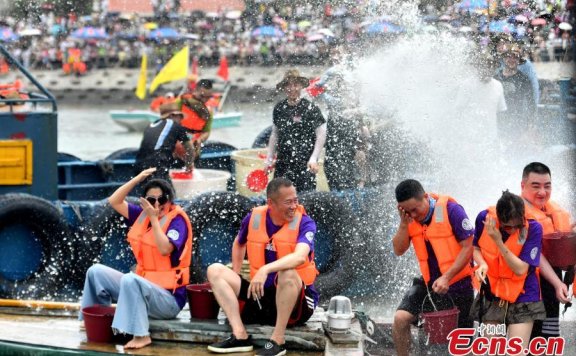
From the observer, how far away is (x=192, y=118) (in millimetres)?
12633

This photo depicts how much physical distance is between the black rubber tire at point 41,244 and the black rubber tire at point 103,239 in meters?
0.14

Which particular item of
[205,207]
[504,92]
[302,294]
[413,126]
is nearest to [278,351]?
[302,294]

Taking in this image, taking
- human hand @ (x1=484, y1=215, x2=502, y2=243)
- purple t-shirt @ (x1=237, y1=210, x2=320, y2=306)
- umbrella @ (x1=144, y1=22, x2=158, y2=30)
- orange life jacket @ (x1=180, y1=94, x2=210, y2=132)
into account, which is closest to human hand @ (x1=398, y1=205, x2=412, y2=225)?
purple t-shirt @ (x1=237, y1=210, x2=320, y2=306)

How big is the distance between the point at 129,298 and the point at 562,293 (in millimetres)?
2804

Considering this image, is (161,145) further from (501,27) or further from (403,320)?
(501,27)

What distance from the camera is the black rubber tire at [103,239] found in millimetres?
10664

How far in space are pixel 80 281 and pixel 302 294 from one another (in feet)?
13.7

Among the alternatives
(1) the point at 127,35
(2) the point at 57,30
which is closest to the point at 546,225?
(1) the point at 127,35

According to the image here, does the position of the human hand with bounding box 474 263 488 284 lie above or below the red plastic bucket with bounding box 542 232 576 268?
below

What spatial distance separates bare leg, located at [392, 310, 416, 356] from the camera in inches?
286

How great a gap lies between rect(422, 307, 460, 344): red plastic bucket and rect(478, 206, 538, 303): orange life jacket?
32cm

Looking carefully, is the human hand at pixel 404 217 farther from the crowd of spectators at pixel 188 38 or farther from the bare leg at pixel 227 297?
the crowd of spectators at pixel 188 38

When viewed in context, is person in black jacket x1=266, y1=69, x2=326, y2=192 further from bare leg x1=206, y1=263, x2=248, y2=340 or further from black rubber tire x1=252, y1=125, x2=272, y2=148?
bare leg x1=206, y1=263, x2=248, y2=340

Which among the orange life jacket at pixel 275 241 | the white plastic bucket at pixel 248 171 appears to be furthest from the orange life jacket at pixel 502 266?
the white plastic bucket at pixel 248 171
